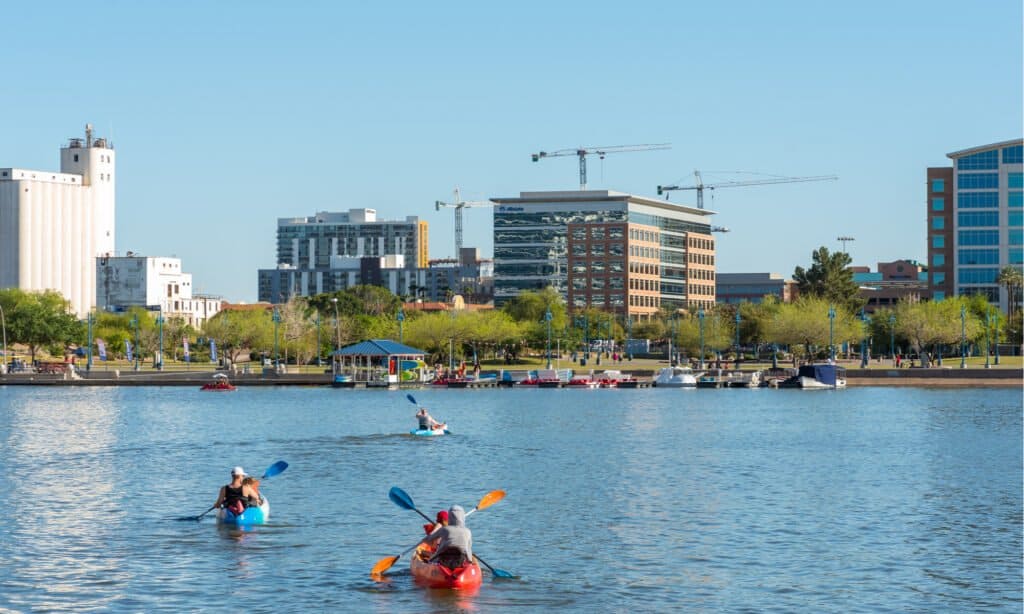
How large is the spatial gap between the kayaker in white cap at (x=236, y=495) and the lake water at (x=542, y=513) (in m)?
1.29

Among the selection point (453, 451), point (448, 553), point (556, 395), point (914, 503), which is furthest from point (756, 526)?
point (556, 395)

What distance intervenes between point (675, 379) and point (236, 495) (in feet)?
385

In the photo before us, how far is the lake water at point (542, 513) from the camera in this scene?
36.6m

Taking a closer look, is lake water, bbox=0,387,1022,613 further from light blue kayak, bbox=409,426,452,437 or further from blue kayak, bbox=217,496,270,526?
blue kayak, bbox=217,496,270,526

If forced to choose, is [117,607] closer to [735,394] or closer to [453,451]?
[453,451]

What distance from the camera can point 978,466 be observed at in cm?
6925

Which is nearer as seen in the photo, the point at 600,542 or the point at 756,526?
the point at 600,542

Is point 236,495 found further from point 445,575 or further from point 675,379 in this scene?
point 675,379

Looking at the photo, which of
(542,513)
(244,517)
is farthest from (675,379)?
(244,517)

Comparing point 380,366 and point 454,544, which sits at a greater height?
point 380,366

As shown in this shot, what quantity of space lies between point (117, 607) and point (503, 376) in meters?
130

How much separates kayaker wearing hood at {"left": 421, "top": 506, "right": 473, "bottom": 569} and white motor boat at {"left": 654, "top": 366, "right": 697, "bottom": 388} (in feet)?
408

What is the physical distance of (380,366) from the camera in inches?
6521

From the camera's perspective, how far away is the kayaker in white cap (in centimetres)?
4653
